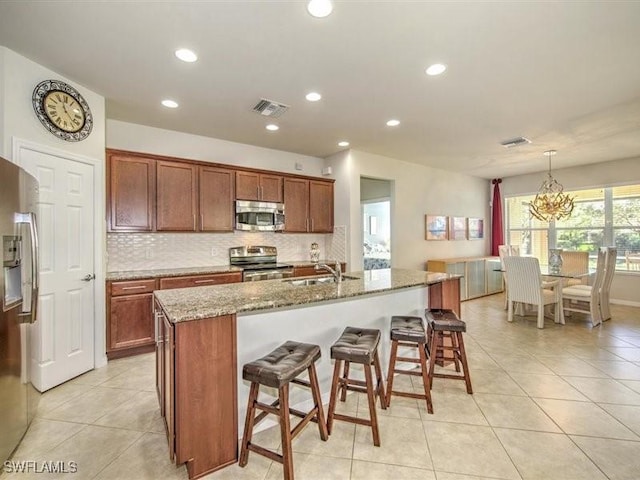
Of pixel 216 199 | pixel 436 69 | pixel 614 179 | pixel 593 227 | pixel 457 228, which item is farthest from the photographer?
pixel 457 228

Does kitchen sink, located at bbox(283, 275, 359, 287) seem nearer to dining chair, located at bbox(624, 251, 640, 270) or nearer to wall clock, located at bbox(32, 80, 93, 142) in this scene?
wall clock, located at bbox(32, 80, 93, 142)

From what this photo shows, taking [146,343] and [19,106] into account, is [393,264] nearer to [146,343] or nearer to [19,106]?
[146,343]

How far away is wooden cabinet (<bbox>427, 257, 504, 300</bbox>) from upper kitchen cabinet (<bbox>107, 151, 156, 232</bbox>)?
497 centimetres

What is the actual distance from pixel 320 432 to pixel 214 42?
285 centimetres

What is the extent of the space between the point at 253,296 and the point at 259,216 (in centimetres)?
263

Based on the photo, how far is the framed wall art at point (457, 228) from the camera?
679 centimetres

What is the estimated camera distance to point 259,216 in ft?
14.9

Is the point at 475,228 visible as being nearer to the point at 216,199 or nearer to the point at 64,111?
the point at 216,199

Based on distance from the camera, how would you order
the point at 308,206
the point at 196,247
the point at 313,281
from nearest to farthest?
1. the point at 313,281
2. the point at 196,247
3. the point at 308,206

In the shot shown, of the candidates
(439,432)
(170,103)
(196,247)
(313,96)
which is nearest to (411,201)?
(313,96)

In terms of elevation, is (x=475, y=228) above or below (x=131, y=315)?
above

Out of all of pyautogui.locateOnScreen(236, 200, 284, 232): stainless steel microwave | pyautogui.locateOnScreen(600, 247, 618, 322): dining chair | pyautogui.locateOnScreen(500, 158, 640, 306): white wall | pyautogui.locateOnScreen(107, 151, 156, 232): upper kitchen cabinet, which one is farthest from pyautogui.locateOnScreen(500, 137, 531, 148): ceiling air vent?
pyautogui.locateOnScreen(107, 151, 156, 232): upper kitchen cabinet

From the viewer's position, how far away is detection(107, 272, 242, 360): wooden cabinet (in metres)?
3.22

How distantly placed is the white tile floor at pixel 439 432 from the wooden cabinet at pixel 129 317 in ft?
0.72
